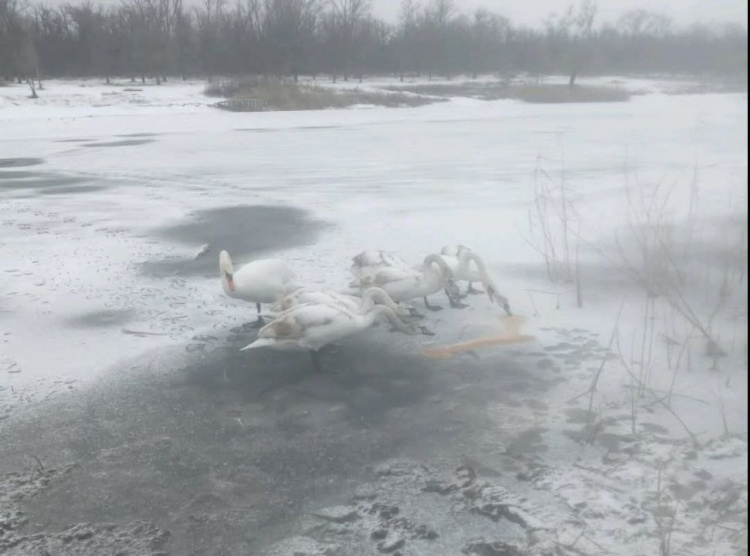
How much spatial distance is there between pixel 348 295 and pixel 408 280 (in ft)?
1.75

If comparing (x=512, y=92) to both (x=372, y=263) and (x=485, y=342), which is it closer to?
(x=372, y=263)

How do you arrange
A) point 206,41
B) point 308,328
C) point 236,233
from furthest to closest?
point 206,41 → point 236,233 → point 308,328

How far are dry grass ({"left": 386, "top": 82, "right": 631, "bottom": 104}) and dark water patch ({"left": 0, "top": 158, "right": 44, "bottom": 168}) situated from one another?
13490 mm

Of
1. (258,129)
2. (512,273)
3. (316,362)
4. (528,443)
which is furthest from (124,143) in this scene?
(528,443)

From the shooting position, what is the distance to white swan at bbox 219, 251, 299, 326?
6379 mm

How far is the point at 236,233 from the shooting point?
33.4 feet

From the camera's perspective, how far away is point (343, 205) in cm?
1178

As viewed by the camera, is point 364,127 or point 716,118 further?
point 364,127

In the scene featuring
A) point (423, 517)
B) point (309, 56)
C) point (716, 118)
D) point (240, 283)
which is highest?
point (309, 56)

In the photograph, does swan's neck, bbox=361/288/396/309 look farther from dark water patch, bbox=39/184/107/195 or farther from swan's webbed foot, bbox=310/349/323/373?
dark water patch, bbox=39/184/107/195

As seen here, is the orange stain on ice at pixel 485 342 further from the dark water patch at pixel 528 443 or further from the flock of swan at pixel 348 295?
the dark water patch at pixel 528 443

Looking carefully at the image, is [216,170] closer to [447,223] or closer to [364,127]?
[447,223]

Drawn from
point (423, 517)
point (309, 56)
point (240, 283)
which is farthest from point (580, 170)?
point (309, 56)

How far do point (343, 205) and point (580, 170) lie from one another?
4967 mm
